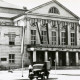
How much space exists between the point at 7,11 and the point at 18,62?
56.0 feet

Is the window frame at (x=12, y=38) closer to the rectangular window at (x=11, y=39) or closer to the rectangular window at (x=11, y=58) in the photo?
the rectangular window at (x=11, y=39)

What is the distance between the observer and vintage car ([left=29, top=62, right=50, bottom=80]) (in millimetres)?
29047

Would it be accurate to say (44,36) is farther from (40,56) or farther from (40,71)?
(40,71)

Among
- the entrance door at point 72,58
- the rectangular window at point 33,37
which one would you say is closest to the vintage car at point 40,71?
the rectangular window at point 33,37

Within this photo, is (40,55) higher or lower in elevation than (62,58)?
higher

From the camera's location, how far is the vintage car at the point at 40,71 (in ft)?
95.3

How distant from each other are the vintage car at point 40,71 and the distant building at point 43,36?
26033 millimetres

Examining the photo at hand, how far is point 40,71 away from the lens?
1161 inches

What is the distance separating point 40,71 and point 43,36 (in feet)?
109

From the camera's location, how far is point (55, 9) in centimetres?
6456

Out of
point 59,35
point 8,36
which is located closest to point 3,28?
point 8,36

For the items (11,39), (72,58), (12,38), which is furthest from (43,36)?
(72,58)

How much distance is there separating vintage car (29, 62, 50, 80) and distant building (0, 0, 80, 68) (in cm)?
2603

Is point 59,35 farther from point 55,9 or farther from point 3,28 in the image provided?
point 3,28
